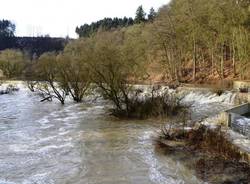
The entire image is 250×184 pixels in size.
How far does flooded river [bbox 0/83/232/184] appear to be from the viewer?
12.6 m

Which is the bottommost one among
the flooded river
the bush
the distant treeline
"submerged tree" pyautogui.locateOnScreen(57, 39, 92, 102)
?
the flooded river

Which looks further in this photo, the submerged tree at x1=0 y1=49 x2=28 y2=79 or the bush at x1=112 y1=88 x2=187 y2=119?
the submerged tree at x1=0 y1=49 x2=28 y2=79

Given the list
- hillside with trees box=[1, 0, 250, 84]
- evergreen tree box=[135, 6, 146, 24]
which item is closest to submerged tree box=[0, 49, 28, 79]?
hillside with trees box=[1, 0, 250, 84]

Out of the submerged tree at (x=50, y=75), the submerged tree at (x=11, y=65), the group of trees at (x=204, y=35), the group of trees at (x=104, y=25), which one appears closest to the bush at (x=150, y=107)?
the submerged tree at (x=50, y=75)

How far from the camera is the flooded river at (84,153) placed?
12594mm

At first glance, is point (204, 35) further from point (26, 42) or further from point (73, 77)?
point (26, 42)

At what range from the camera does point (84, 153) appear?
15.6 meters

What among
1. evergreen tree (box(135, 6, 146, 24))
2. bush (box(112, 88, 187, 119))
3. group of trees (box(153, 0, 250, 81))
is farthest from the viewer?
evergreen tree (box(135, 6, 146, 24))

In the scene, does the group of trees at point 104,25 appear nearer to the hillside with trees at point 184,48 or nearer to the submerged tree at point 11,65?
the submerged tree at point 11,65

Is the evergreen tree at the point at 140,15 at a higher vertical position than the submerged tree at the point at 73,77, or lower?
higher

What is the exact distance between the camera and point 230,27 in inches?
1558

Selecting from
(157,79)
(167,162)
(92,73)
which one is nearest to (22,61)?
(157,79)

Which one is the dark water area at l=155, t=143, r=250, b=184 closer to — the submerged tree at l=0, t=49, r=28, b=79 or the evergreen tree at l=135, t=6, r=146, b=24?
the submerged tree at l=0, t=49, r=28, b=79

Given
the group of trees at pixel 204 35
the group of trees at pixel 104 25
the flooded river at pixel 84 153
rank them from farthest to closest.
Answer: the group of trees at pixel 104 25 < the group of trees at pixel 204 35 < the flooded river at pixel 84 153
